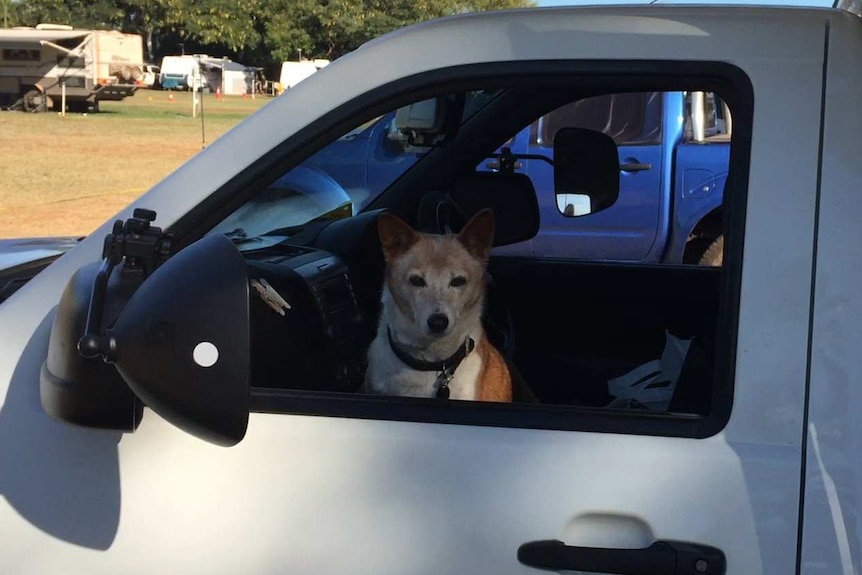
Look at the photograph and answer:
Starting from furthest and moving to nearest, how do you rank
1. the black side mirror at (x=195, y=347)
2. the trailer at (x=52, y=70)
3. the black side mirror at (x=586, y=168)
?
the trailer at (x=52, y=70) → the black side mirror at (x=586, y=168) → the black side mirror at (x=195, y=347)

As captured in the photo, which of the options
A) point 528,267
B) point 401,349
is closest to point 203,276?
point 401,349

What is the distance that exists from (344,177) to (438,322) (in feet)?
2.29

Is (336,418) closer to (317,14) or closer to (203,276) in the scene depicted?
(203,276)

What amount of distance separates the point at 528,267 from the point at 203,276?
2.35 meters

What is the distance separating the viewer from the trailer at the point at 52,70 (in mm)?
38812

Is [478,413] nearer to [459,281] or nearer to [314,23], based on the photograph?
[459,281]

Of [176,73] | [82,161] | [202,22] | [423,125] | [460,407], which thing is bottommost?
[82,161]

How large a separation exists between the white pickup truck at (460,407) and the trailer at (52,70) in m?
39.0

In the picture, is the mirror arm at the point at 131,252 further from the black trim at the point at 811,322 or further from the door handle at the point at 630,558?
the black trim at the point at 811,322

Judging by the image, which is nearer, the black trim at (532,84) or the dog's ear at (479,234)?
the black trim at (532,84)

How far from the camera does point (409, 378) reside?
2.55 meters

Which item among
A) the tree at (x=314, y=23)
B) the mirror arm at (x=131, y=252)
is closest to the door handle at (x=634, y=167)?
the tree at (x=314, y=23)

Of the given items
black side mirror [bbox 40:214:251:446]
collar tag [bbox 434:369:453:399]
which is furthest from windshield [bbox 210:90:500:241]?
black side mirror [bbox 40:214:251:446]

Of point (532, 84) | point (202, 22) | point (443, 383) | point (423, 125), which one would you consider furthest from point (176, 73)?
point (532, 84)
